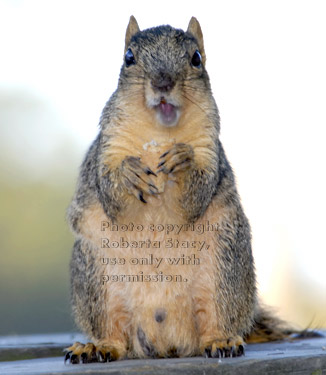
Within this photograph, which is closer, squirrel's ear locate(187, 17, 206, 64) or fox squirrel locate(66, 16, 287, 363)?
fox squirrel locate(66, 16, 287, 363)

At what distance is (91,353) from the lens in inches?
130

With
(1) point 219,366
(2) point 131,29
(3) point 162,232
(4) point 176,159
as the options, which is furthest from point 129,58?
(1) point 219,366

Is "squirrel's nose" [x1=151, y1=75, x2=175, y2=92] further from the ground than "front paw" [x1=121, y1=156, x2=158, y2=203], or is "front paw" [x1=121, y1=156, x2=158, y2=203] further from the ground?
"squirrel's nose" [x1=151, y1=75, x2=175, y2=92]

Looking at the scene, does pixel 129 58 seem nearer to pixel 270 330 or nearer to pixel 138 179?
pixel 138 179

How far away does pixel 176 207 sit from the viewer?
340 cm

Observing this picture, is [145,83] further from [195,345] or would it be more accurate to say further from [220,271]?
[195,345]

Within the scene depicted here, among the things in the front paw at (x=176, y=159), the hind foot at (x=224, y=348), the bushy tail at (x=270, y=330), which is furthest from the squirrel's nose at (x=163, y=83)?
the bushy tail at (x=270, y=330)

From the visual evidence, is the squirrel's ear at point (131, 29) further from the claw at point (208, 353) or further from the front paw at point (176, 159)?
the claw at point (208, 353)

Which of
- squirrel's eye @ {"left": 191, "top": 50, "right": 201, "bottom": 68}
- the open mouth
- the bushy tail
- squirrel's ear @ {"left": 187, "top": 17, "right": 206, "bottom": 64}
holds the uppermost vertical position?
squirrel's ear @ {"left": 187, "top": 17, "right": 206, "bottom": 64}

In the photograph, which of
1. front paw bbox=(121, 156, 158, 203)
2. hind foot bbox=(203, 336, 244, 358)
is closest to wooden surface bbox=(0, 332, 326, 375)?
hind foot bbox=(203, 336, 244, 358)

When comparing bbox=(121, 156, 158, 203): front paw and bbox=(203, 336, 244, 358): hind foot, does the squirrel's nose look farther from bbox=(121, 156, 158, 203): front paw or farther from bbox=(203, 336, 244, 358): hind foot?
bbox=(203, 336, 244, 358): hind foot

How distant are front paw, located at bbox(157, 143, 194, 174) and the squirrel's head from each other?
0.11 meters

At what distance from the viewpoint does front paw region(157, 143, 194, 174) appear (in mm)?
3309

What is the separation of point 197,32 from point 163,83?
0.57m
